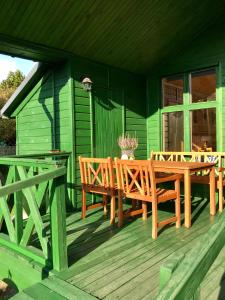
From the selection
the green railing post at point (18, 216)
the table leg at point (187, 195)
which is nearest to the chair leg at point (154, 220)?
the table leg at point (187, 195)

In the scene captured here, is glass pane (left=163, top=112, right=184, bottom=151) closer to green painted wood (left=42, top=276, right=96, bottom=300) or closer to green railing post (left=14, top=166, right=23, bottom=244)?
green railing post (left=14, top=166, right=23, bottom=244)

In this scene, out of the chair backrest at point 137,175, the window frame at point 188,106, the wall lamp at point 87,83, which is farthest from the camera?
the window frame at point 188,106

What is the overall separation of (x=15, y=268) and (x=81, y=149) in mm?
2489

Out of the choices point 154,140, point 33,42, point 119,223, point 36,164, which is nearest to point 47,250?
point 36,164

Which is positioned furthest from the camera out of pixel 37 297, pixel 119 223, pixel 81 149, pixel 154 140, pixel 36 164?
pixel 154 140

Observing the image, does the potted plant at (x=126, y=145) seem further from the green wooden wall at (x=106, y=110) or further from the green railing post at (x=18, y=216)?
the green railing post at (x=18, y=216)

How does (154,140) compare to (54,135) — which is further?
(154,140)

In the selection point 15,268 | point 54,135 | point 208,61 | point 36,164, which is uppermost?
point 208,61

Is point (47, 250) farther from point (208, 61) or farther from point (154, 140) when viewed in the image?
point (208, 61)

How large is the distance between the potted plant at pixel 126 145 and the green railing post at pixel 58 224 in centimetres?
247

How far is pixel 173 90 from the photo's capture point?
20.1 feet

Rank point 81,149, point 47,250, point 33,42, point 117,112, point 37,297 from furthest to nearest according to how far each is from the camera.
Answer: point 117,112 < point 81,149 < point 33,42 < point 47,250 < point 37,297

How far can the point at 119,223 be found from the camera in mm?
4125

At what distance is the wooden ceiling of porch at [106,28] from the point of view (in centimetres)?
417
